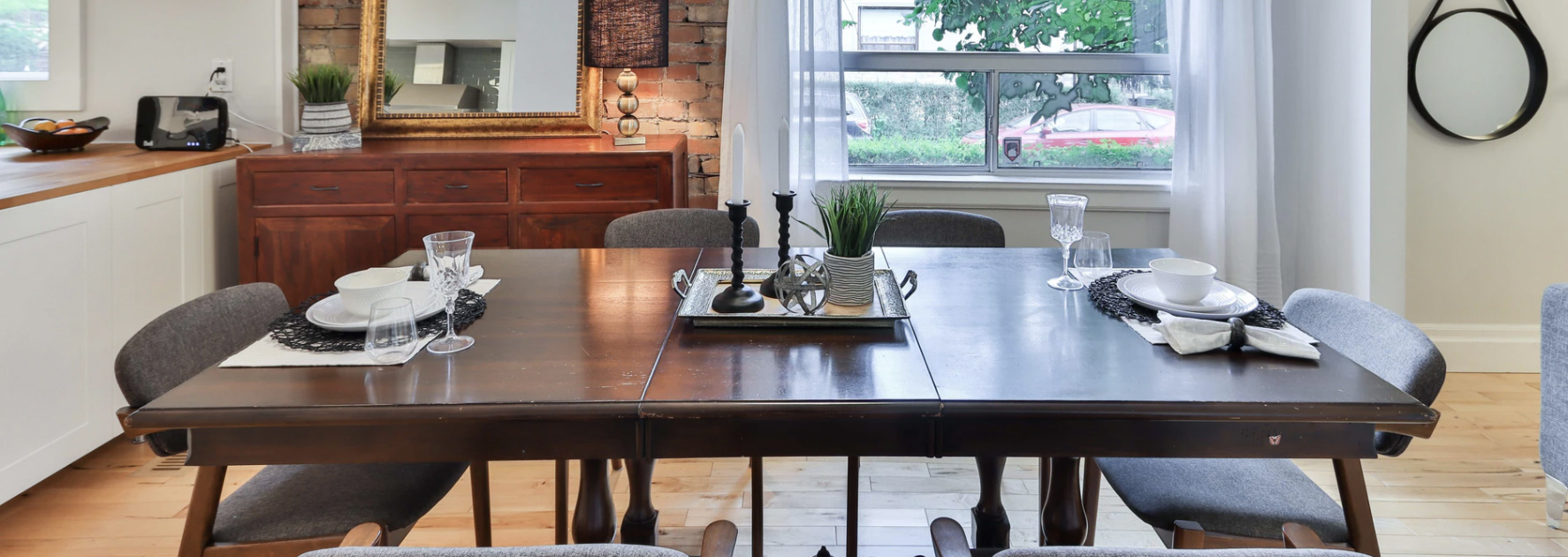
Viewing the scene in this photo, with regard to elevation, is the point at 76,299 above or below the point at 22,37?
below

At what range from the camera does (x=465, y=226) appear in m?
3.40

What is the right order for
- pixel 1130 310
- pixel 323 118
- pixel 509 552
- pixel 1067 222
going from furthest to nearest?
pixel 323 118, pixel 1067 222, pixel 1130 310, pixel 509 552

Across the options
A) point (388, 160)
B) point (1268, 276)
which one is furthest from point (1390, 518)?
point (388, 160)

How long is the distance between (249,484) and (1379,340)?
191 centimetres

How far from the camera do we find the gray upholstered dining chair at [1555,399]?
233cm

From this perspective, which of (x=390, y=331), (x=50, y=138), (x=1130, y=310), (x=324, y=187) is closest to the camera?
(x=390, y=331)

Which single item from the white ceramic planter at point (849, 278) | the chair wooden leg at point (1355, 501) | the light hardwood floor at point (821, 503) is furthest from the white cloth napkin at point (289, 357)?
the chair wooden leg at point (1355, 501)

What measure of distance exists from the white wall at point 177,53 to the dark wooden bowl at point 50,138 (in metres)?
0.30

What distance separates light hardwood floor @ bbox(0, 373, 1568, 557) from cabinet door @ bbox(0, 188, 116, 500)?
0.14 m

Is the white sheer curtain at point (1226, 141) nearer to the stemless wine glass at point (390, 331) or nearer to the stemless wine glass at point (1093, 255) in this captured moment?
the stemless wine glass at point (1093, 255)

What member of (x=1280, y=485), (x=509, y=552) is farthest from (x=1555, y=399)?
(x=509, y=552)

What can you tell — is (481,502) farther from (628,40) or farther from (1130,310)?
(628,40)

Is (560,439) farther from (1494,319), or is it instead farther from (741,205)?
(1494,319)

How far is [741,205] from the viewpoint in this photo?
1.73m
